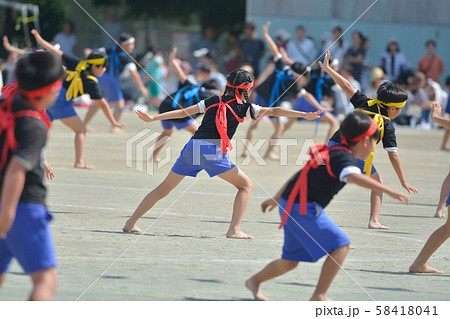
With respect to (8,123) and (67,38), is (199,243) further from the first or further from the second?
(67,38)

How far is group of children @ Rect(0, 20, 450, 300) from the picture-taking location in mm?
5066

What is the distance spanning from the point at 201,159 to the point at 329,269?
2795 mm

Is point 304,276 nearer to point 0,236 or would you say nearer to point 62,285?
point 62,285

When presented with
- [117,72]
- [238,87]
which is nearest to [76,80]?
[117,72]

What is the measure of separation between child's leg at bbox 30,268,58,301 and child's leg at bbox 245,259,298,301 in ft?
5.46

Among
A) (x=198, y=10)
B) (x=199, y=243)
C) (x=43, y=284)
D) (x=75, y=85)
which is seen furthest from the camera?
(x=198, y=10)

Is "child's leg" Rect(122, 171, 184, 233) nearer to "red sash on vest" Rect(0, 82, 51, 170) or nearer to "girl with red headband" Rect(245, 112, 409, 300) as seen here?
"girl with red headband" Rect(245, 112, 409, 300)

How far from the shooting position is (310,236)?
6074mm

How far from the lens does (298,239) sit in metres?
6.11

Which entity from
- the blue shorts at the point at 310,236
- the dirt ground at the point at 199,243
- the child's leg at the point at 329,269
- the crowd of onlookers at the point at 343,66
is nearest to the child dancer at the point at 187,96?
the dirt ground at the point at 199,243

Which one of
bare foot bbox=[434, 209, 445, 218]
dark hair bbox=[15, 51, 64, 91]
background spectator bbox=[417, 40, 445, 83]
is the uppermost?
dark hair bbox=[15, 51, 64, 91]

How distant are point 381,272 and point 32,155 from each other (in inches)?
141

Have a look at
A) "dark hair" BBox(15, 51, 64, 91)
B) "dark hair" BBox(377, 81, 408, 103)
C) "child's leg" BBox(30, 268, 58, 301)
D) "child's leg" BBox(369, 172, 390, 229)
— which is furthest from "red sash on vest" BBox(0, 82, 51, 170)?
"child's leg" BBox(369, 172, 390, 229)
